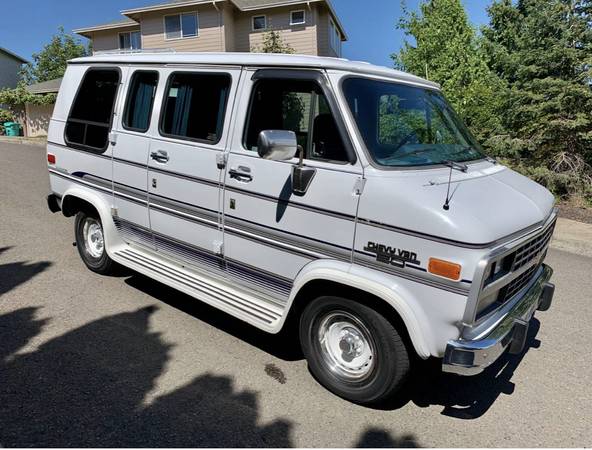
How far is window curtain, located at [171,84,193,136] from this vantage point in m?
4.20

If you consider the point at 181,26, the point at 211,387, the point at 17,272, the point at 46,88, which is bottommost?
the point at 17,272

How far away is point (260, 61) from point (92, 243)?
318 cm

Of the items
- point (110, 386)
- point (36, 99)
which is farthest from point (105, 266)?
point (36, 99)

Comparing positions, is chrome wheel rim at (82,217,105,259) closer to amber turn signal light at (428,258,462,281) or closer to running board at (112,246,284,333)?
running board at (112,246,284,333)

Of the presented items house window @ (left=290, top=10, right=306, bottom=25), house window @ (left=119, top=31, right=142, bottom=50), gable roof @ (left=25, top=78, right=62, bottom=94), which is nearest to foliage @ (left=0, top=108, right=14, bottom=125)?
gable roof @ (left=25, top=78, right=62, bottom=94)

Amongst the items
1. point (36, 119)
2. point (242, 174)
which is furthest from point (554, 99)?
point (36, 119)

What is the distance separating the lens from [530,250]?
336cm

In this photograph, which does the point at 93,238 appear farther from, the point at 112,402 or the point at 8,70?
the point at 8,70

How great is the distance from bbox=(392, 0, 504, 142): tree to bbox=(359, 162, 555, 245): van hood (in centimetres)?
849

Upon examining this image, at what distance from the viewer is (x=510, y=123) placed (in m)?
10.6

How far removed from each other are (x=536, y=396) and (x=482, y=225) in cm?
164

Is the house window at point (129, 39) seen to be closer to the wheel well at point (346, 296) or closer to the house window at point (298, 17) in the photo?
the house window at point (298, 17)

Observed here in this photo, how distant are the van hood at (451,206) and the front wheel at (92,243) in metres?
3.44

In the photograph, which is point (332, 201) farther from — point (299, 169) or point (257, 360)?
point (257, 360)
